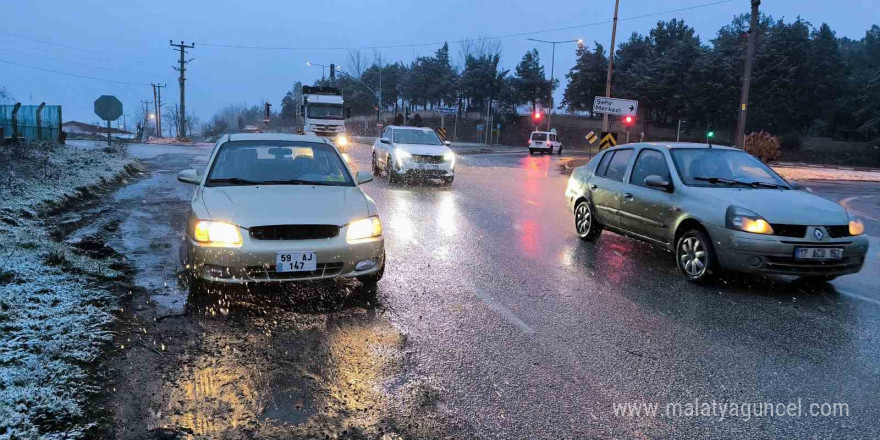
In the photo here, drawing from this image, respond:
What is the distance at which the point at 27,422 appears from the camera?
2951 millimetres

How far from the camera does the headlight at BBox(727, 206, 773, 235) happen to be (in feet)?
18.7

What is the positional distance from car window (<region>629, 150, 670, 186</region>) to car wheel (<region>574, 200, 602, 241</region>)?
1.06 m

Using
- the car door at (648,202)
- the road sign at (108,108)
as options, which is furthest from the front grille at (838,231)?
the road sign at (108,108)

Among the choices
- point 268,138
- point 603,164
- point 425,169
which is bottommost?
point 425,169

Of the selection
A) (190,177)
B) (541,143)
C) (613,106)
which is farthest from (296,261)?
(541,143)

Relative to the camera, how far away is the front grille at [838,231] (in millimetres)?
5715

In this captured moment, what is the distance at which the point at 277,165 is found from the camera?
6293 mm

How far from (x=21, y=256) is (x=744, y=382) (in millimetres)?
6732

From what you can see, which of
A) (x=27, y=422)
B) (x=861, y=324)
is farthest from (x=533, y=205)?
(x=27, y=422)

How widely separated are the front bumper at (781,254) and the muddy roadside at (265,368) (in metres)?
3.58

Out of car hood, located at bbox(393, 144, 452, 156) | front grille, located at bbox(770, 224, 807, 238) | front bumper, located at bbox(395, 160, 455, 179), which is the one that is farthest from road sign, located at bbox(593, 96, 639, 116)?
front grille, located at bbox(770, 224, 807, 238)

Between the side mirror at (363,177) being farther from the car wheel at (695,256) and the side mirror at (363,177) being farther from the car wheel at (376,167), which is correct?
the car wheel at (376,167)

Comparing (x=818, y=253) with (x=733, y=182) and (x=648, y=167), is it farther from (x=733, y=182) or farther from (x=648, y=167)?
(x=648, y=167)

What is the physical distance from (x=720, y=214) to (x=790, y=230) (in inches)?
25.4
